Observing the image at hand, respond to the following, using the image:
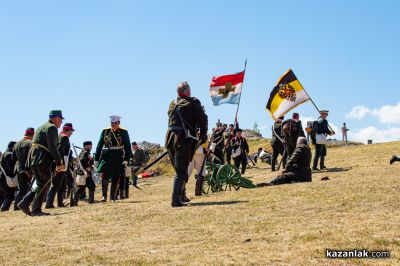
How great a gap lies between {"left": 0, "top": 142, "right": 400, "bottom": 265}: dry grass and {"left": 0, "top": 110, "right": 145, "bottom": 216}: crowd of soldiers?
1012 mm

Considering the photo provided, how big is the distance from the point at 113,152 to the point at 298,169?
4.88m

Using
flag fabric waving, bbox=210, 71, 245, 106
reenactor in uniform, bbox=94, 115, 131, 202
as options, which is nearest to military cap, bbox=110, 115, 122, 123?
reenactor in uniform, bbox=94, 115, 131, 202

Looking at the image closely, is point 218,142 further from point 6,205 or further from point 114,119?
point 6,205

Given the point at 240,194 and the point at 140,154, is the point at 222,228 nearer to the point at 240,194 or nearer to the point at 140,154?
the point at 240,194

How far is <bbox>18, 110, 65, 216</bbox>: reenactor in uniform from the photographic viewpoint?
10.5 m

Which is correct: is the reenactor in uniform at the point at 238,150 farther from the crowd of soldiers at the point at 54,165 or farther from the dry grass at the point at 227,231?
the dry grass at the point at 227,231

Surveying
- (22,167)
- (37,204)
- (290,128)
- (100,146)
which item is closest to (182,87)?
(37,204)

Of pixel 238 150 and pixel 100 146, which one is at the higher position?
pixel 238 150

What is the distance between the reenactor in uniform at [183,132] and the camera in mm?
9852

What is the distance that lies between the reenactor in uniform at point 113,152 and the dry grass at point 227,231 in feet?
10.7

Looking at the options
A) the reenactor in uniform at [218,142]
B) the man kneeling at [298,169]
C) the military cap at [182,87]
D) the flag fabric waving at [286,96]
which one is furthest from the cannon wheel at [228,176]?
the reenactor in uniform at [218,142]

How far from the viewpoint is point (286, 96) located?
1856 centimetres

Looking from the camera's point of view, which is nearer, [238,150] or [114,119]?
[114,119]

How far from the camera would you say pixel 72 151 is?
15305 mm
